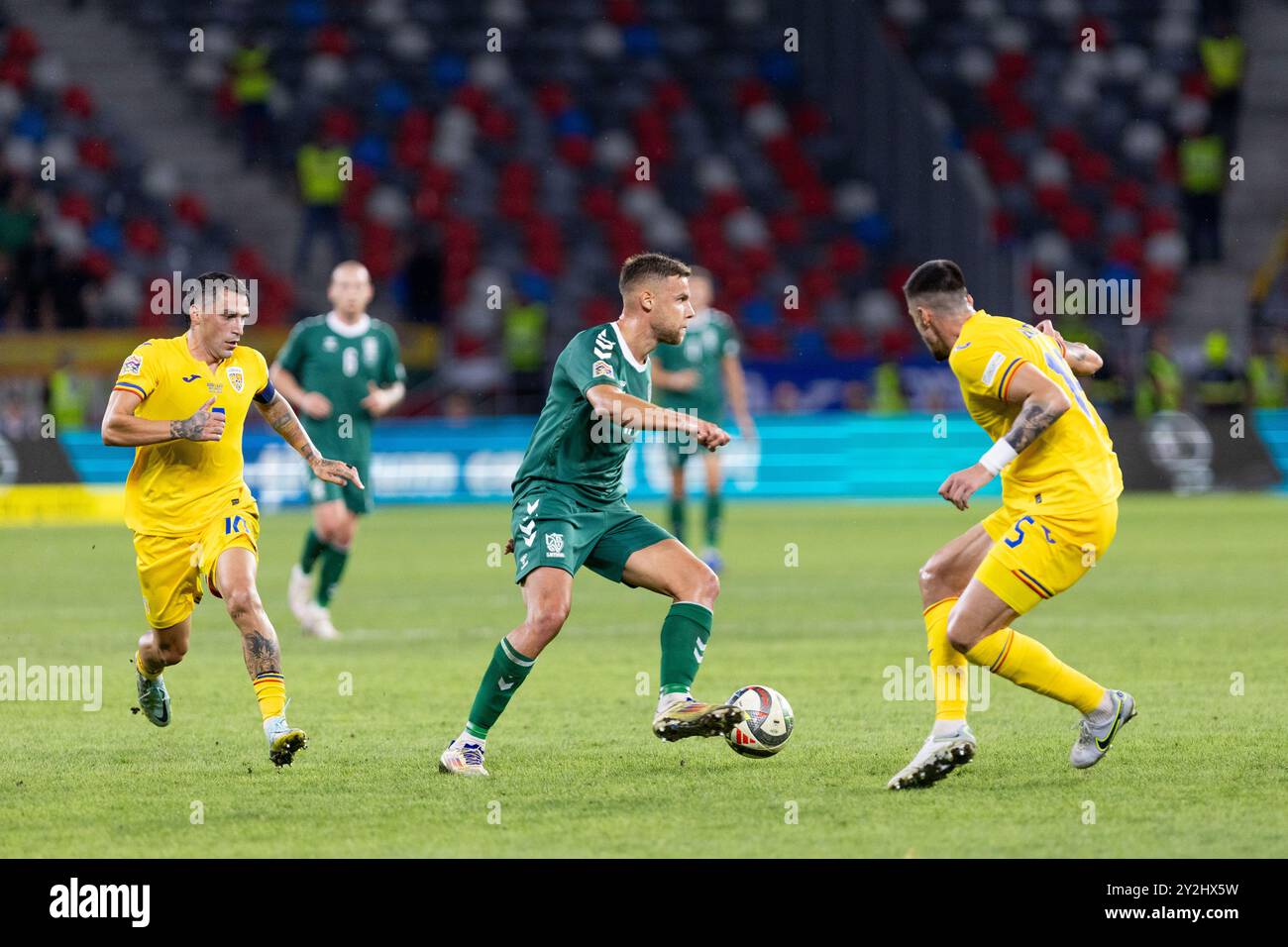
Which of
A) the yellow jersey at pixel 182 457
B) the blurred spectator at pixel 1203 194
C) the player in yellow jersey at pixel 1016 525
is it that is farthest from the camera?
the blurred spectator at pixel 1203 194

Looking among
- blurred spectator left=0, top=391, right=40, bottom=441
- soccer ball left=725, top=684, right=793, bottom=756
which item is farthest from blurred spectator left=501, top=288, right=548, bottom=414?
soccer ball left=725, top=684, right=793, bottom=756

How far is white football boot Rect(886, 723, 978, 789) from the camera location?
714cm

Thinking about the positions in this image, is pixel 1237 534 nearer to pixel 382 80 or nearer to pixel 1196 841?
pixel 1196 841

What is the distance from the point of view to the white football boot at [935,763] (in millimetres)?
7137

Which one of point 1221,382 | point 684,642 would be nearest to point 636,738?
point 684,642

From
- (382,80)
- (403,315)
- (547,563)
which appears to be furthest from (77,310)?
(547,563)

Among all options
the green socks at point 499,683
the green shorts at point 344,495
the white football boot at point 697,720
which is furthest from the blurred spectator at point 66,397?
the white football boot at point 697,720

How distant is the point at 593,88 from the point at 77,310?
10.2 metres

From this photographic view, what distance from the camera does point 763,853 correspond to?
236 inches

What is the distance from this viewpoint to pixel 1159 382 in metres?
25.2

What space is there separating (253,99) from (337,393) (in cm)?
1803

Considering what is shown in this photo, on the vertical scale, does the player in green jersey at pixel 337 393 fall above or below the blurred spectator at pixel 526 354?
below

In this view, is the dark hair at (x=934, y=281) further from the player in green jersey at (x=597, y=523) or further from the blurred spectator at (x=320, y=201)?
the blurred spectator at (x=320, y=201)

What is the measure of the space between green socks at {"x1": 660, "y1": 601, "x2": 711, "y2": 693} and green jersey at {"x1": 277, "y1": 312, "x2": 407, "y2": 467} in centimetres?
574
